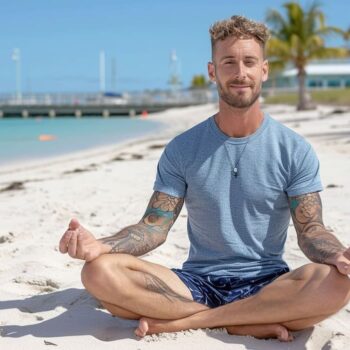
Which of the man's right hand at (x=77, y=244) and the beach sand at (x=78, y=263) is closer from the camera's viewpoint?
the man's right hand at (x=77, y=244)

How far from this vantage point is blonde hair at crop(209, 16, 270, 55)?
2775mm

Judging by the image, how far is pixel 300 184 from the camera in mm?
2820

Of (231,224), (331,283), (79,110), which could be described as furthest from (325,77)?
(331,283)

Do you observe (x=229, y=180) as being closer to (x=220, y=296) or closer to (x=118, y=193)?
(x=220, y=296)

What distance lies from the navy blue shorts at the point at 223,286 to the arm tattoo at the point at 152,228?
217 millimetres

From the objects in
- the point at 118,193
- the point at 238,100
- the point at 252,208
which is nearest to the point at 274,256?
the point at 252,208

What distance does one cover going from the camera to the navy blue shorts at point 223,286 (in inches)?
113

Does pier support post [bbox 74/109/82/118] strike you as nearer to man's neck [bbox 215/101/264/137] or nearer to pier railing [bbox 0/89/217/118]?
pier railing [bbox 0/89/217/118]

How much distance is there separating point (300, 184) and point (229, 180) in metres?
0.32

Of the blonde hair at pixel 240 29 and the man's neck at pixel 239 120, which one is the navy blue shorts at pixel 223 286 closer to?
the man's neck at pixel 239 120

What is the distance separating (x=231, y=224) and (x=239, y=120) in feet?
1.56

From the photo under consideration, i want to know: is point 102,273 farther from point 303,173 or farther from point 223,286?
point 303,173

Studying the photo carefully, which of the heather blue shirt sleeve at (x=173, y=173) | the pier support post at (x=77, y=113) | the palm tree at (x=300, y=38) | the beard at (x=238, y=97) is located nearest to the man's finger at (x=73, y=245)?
the heather blue shirt sleeve at (x=173, y=173)

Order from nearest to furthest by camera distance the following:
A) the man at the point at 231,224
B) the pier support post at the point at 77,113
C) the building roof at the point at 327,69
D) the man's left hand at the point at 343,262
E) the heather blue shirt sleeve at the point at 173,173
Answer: the man's left hand at the point at 343,262, the man at the point at 231,224, the heather blue shirt sleeve at the point at 173,173, the pier support post at the point at 77,113, the building roof at the point at 327,69
